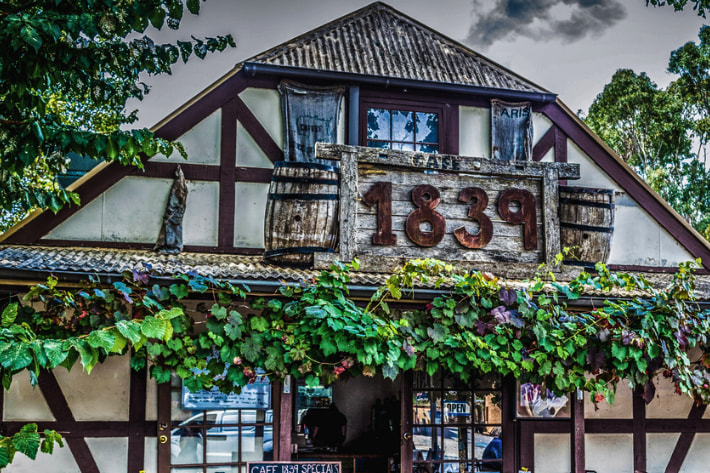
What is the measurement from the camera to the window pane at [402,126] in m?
8.93

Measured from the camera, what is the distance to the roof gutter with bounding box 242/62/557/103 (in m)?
8.35

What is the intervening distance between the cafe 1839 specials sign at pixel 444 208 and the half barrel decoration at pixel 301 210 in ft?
0.43

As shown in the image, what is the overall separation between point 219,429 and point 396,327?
89.5 inches

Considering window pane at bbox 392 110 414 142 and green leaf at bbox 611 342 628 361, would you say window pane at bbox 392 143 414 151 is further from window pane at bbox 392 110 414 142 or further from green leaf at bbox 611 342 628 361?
green leaf at bbox 611 342 628 361

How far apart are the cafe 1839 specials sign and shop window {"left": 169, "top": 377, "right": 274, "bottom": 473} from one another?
1.72 meters

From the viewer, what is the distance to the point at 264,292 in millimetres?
6457

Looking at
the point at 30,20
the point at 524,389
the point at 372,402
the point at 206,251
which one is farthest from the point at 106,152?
the point at 372,402

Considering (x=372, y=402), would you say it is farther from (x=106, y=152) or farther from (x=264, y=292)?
(x=106, y=152)

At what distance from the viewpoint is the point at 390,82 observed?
8781 millimetres

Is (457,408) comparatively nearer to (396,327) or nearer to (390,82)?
(396,327)

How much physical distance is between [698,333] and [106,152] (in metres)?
5.71

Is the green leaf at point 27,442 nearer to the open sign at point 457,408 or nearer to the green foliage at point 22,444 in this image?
the green foliage at point 22,444

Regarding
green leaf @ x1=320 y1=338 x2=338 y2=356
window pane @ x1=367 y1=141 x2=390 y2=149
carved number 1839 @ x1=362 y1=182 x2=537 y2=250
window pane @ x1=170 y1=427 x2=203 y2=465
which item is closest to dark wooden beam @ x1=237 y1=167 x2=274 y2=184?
window pane @ x1=367 y1=141 x2=390 y2=149

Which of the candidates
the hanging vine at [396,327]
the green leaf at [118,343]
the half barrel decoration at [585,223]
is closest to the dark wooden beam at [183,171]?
the hanging vine at [396,327]
